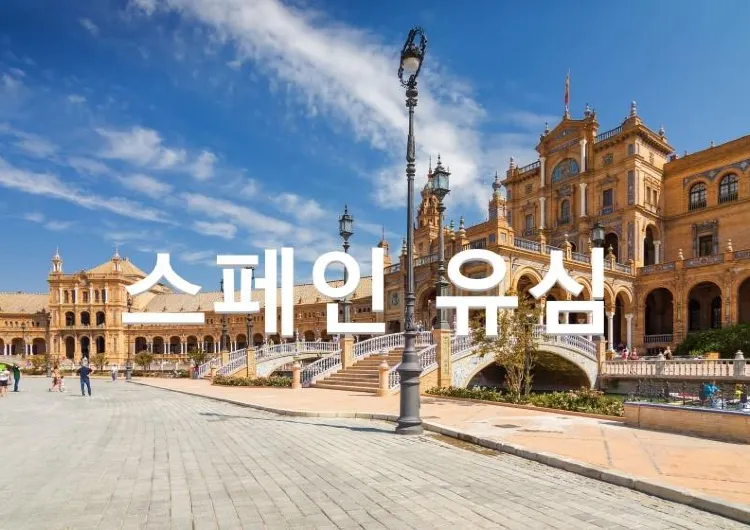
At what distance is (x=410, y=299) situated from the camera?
38.4 ft

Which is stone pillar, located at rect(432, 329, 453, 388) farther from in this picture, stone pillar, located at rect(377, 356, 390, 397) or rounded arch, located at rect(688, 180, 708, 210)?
rounded arch, located at rect(688, 180, 708, 210)

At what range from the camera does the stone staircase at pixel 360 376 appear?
74.3 feet

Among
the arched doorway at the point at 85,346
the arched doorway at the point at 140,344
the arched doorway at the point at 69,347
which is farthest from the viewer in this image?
the arched doorway at the point at 140,344

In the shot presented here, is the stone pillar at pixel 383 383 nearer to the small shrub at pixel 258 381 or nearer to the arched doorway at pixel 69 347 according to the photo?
the small shrub at pixel 258 381

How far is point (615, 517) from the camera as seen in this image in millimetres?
5660

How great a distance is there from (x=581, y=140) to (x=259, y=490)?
45.3m

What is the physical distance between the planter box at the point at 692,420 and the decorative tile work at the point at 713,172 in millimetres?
37485

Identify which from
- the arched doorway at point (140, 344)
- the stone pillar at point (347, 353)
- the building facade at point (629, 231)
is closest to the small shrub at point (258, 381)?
the stone pillar at point (347, 353)

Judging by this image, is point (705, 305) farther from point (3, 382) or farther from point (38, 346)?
point (38, 346)

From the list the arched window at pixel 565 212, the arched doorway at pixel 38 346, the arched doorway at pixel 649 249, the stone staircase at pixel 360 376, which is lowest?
the arched doorway at pixel 38 346

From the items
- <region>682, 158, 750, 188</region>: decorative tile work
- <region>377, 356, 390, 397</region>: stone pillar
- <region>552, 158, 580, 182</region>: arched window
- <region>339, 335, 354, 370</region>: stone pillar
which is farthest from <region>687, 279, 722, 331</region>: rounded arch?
<region>377, 356, 390, 397</region>: stone pillar

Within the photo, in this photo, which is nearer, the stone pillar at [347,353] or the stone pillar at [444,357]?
the stone pillar at [444,357]

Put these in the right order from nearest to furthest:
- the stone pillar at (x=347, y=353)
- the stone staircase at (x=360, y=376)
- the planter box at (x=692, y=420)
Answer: the planter box at (x=692, y=420), the stone staircase at (x=360, y=376), the stone pillar at (x=347, y=353)

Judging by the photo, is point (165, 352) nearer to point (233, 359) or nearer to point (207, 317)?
point (207, 317)
